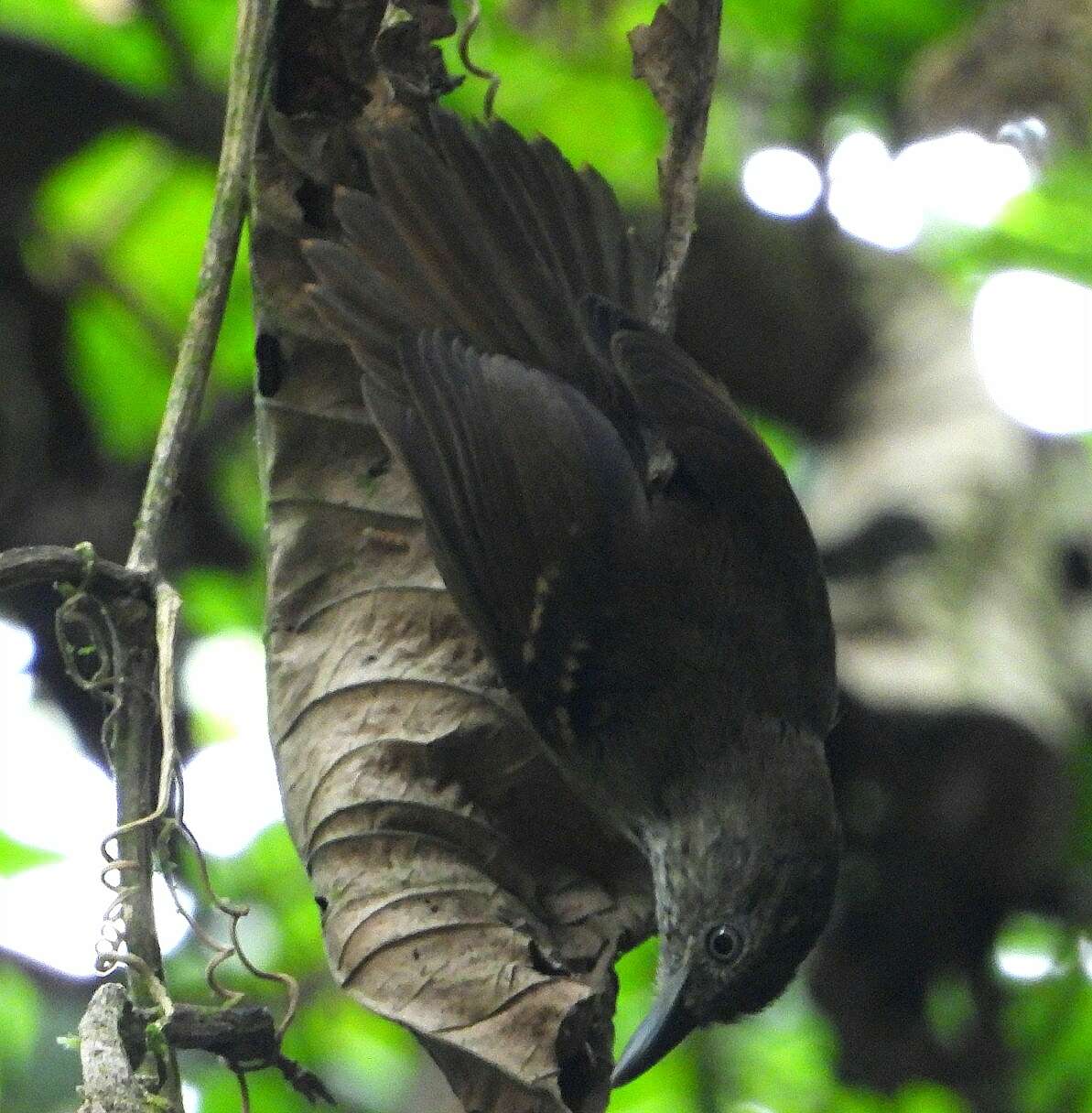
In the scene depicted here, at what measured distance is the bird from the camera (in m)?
3.32

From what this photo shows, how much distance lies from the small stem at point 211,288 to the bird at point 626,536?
1.30 feet

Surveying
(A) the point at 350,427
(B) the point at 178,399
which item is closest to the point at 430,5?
(A) the point at 350,427

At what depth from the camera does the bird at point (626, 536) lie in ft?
10.9

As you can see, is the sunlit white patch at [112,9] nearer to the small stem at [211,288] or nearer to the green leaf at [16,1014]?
the small stem at [211,288]

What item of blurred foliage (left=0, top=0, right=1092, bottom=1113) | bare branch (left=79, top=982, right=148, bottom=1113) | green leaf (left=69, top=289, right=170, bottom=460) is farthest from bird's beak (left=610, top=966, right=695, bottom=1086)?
green leaf (left=69, top=289, right=170, bottom=460)

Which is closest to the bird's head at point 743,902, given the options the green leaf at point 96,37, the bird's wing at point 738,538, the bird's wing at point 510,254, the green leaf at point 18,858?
the bird's wing at point 738,538

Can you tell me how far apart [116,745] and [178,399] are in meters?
0.51

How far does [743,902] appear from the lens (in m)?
3.43

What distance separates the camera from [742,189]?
205 inches

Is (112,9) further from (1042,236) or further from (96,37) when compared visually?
(1042,236)

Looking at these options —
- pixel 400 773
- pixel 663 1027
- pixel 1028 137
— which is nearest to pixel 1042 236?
pixel 1028 137

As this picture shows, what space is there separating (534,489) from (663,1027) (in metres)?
0.99

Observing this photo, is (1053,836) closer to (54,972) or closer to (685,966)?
(685,966)

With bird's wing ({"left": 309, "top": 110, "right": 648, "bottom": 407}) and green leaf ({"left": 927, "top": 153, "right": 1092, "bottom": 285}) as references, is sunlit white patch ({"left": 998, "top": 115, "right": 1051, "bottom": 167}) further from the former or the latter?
bird's wing ({"left": 309, "top": 110, "right": 648, "bottom": 407})
